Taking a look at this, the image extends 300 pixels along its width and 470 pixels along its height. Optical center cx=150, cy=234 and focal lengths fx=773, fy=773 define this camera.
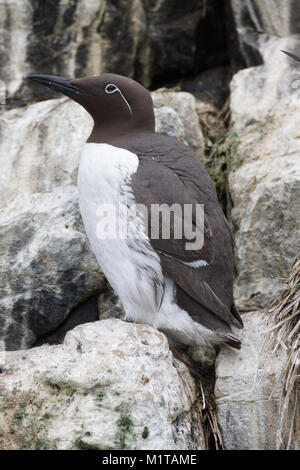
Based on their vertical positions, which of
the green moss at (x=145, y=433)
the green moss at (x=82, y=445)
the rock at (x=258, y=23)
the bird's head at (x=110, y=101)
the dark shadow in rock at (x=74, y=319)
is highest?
the rock at (x=258, y=23)

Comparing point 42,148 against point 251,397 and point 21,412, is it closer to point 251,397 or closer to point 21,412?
point 21,412

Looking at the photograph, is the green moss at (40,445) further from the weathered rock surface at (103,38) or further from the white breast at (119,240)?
the weathered rock surface at (103,38)

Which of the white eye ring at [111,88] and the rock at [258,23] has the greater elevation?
the rock at [258,23]

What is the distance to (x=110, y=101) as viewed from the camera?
475cm

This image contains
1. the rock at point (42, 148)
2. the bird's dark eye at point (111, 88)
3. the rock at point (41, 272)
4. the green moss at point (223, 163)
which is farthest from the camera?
the green moss at point (223, 163)

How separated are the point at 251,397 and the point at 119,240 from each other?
1.12m

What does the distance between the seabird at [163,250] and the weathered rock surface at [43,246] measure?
51 centimetres

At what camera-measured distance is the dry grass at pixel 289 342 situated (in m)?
3.93

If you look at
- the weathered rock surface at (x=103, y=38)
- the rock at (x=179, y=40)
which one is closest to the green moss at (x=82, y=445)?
the weathered rock surface at (x=103, y=38)

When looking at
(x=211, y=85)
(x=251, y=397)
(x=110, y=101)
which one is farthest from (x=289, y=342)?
(x=211, y=85)

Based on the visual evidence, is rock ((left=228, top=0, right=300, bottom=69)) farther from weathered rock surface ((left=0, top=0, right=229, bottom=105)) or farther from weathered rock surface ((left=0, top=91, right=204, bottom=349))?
weathered rock surface ((left=0, top=91, right=204, bottom=349))

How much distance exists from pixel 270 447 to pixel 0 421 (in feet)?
4.52
